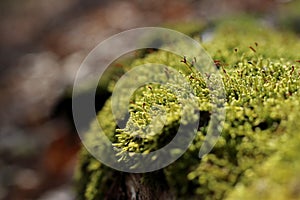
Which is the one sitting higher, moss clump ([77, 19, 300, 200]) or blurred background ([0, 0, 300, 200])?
blurred background ([0, 0, 300, 200])

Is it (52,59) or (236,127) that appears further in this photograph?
(52,59)

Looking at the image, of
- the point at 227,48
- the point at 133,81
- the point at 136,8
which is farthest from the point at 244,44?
the point at 136,8

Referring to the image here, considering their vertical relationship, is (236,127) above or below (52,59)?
below

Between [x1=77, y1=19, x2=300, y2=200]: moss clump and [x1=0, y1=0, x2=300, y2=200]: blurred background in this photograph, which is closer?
[x1=77, y1=19, x2=300, y2=200]: moss clump
